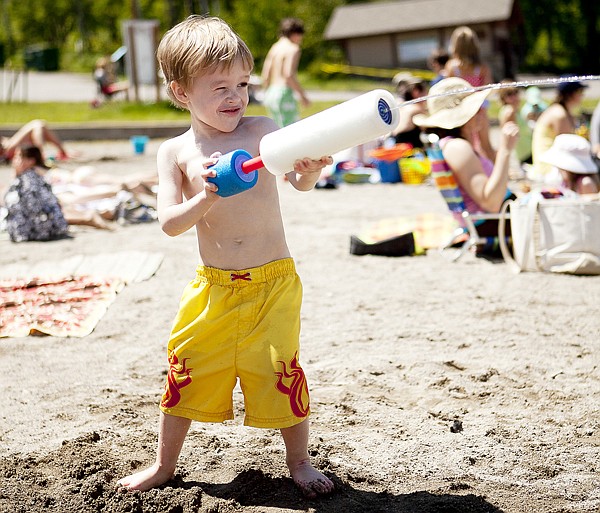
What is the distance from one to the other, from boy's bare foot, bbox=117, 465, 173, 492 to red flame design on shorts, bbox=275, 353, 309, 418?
1.72 ft

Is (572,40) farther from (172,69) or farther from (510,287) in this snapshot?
(172,69)

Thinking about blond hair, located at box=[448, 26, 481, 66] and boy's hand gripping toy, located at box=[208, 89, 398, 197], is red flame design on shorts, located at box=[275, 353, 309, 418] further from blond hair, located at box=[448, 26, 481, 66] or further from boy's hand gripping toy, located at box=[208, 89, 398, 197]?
blond hair, located at box=[448, 26, 481, 66]

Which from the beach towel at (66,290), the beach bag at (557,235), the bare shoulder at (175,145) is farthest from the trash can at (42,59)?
the bare shoulder at (175,145)

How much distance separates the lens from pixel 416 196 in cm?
958

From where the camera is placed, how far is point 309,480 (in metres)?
3.03

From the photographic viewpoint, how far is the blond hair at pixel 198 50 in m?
2.82

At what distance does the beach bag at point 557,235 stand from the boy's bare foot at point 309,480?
10.9 feet

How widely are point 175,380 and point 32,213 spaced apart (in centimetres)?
549

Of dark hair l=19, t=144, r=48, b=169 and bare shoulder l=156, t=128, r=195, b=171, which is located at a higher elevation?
bare shoulder l=156, t=128, r=195, b=171

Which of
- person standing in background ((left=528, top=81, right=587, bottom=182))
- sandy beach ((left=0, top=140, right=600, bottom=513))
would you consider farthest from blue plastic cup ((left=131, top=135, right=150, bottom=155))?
sandy beach ((left=0, top=140, right=600, bottom=513))

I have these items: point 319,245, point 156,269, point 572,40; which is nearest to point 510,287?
point 319,245

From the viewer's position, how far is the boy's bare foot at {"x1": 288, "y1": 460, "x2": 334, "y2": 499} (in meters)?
3.00

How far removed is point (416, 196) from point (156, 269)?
3.87 m

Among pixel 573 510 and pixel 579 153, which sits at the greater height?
pixel 579 153
